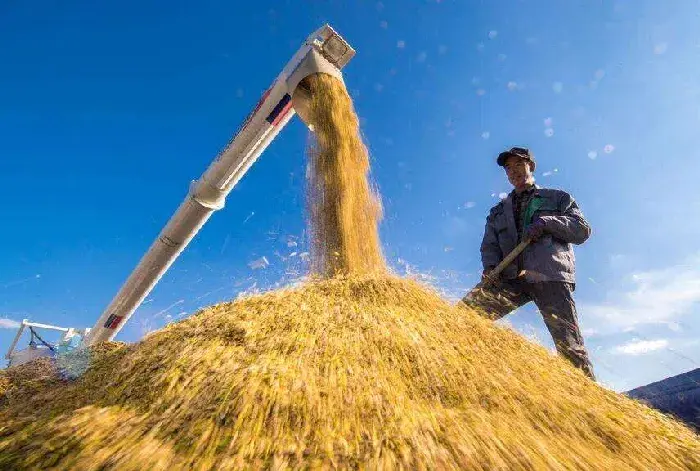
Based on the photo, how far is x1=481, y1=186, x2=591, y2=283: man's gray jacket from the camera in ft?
13.4

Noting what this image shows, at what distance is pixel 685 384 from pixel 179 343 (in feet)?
39.9

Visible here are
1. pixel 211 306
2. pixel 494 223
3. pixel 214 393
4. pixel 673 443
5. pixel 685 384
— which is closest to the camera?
pixel 214 393

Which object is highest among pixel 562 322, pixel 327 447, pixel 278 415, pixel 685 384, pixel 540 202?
pixel 540 202

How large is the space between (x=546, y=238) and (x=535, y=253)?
0.20 meters

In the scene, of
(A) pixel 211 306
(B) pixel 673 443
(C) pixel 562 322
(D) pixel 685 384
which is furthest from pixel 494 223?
(D) pixel 685 384

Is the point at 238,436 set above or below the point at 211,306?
below

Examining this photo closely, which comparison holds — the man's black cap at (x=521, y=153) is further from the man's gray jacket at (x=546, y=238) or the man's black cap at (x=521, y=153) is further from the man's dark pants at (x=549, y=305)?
the man's dark pants at (x=549, y=305)

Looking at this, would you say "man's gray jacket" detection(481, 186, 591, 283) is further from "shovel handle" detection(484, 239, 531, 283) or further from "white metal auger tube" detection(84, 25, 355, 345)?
"white metal auger tube" detection(84, 25, 355, 345)

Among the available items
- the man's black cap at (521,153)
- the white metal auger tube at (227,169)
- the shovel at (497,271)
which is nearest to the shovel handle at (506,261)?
the shovel at (497,271)

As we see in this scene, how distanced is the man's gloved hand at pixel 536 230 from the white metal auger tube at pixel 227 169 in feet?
11.3

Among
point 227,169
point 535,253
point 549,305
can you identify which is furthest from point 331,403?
point 227,169

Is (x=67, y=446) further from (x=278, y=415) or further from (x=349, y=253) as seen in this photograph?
(x=349, y=253)

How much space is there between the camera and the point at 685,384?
383 inches

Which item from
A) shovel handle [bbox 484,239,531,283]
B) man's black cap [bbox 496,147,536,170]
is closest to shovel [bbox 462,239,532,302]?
shovel handle [bbox 484,239,531,283]
